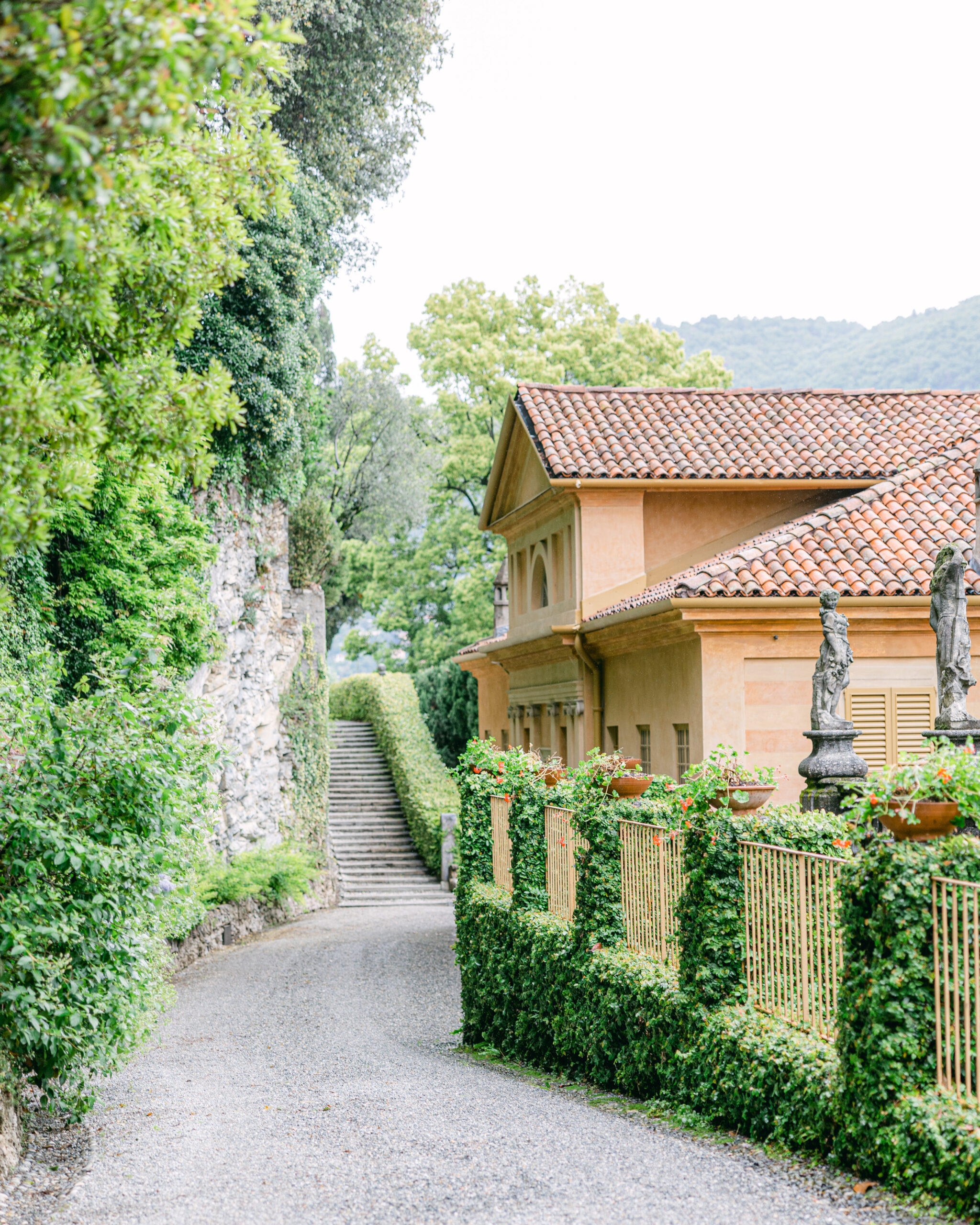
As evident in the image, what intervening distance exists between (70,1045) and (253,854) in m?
16.4

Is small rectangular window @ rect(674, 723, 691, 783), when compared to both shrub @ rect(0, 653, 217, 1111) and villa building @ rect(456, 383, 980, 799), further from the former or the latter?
shrub @ rect(0, 653, 217, 1111)

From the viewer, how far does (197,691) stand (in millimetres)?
21672

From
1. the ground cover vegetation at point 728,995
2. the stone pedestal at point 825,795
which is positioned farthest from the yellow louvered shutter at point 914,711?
the ground cover vegetation at point 728,995

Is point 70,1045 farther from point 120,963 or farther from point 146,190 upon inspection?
point 146,190

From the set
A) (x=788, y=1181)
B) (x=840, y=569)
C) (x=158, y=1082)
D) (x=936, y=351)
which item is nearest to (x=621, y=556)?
(x=840, y=569)

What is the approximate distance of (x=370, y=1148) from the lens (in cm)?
754

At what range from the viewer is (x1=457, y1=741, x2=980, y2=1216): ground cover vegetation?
18.0 feet

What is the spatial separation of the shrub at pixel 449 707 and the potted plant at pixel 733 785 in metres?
27.8

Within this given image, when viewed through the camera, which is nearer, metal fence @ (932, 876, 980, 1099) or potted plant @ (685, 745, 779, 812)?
metal fence @ (932, 876, 980, 1099)

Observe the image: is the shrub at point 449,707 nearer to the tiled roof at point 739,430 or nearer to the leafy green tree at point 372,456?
the leafy green tree at point 372,456

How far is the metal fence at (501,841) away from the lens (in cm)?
1411

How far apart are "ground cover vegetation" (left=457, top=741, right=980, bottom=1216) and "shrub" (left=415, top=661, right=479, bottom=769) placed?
23.9 metres

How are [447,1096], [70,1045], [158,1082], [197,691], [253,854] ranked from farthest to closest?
[253,854], [197,691], [158,1082], [447,1096], [70,1045]

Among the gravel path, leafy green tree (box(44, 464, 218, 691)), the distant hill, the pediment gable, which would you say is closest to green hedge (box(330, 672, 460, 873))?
the pediment gable
